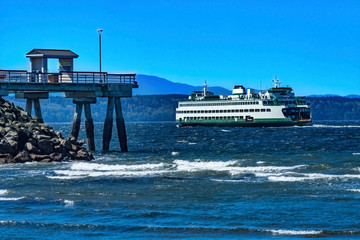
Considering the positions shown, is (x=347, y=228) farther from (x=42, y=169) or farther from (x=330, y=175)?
(x=42, y=169)

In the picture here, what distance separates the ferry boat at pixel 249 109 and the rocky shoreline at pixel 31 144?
9954 cm

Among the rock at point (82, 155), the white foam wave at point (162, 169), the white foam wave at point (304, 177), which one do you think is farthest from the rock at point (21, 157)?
the white foam wave at point (304, 177)

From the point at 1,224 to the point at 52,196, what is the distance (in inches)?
230

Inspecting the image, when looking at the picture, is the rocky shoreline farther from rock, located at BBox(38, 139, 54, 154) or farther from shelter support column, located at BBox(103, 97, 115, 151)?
shelter support column, located at BBox(103, 97, 115, 151)

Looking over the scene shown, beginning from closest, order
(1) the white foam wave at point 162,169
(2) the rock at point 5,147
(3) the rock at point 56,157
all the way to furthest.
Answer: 1. (1) the white foam wave at point 162,169
2. (2) the rock at point 5,147
3. (3) the rock at point 56,157

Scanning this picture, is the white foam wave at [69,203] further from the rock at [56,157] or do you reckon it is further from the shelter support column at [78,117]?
the shelter support column at [78,117]

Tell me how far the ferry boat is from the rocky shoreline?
99536mm

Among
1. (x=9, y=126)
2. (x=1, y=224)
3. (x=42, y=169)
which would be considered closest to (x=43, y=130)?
(x=9, y=126)

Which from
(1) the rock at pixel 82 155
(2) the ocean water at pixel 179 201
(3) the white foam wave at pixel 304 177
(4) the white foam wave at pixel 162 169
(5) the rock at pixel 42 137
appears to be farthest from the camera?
(1) the rock at pixel 82 155

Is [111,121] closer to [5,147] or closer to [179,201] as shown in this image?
[5,147]

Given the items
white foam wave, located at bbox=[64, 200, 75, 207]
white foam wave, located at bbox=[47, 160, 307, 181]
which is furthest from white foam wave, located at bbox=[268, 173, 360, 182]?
white foam wave, located at bbox=[64, 200, 75, 207]

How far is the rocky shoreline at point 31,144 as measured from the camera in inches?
1587

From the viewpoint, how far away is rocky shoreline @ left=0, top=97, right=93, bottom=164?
40.3m

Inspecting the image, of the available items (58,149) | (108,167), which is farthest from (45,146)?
(108,167)
